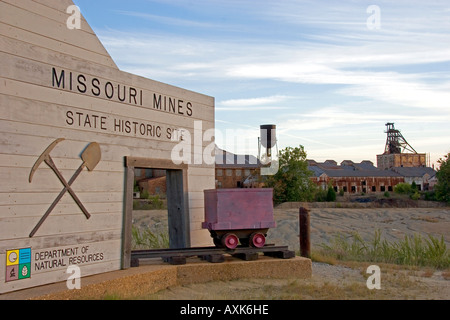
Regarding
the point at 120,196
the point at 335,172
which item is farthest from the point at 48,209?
the point at 335,172

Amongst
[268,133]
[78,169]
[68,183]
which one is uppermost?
[268,133]

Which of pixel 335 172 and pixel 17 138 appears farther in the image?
pixel 335 172

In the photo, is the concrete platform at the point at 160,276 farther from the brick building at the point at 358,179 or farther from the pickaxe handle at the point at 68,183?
the brick building at the point at 358,179

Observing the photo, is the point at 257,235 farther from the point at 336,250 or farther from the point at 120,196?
the point at 336,250

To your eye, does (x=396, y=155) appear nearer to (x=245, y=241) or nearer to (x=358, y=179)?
(x=358, y=179)

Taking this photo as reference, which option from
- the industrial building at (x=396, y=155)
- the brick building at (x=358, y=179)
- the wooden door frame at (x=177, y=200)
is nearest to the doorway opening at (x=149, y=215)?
the wooden door frame at (x=177, y=200)

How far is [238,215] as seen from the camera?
9836 millimetres

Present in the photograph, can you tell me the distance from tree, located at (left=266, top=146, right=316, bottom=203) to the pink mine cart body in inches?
1265

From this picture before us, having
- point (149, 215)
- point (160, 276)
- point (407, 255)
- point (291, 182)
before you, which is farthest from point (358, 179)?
point (160, 276)

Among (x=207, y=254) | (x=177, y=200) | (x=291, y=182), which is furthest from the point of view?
(x=291, y=182)

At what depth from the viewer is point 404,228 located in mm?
26875

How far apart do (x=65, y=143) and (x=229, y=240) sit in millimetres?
3530

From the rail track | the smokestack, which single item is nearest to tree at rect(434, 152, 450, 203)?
the smokestack
